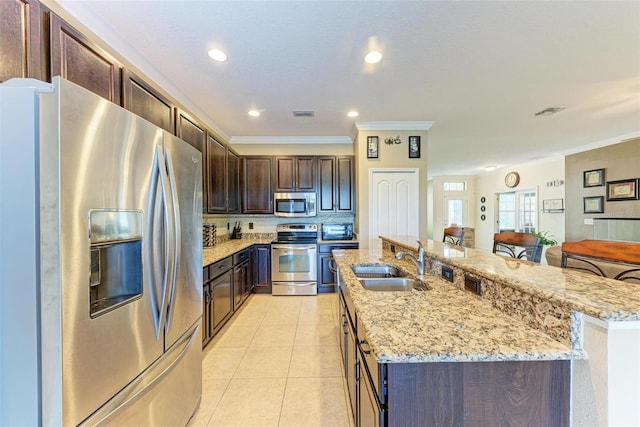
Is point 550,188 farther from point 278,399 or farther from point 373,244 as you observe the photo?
point 278,399

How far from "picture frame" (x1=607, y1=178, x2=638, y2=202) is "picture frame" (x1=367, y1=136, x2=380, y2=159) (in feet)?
15.3

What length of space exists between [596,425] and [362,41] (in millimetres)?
2384

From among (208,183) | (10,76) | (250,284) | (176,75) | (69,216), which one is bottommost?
(250,284)

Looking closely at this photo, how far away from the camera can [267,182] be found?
4.53 meters

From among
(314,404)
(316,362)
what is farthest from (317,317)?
(314,404)

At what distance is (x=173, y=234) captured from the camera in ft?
4.58

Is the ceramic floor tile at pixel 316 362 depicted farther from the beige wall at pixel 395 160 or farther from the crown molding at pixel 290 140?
the crown molding at pixel 290 140

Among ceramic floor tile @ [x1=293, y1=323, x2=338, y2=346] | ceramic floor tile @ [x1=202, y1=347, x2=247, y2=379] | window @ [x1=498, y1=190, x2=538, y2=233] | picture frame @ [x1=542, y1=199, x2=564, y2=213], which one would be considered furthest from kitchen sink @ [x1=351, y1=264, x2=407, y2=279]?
window @ [x1=498, y1=190, x2=538, y2=233]

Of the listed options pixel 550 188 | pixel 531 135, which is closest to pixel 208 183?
pixel 531 135

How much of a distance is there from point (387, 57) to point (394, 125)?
5.77 feet

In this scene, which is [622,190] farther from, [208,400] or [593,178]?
[208,400]

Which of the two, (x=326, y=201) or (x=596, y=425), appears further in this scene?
(x=326, y=201)

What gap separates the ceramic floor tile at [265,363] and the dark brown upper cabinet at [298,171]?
2643 mm

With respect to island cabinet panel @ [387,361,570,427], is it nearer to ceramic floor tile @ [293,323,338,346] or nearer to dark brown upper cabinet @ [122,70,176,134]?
ceramic floor tile @ [293,323,338,346]
